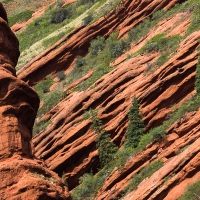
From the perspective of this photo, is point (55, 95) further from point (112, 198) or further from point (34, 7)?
point (34, 7)

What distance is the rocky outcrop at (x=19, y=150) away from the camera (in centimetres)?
1922

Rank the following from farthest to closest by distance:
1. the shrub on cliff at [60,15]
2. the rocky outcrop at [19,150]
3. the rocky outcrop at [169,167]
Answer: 1. the shrub on cliff at [60,15]
2. the rocky outcrop at [169,167]
3. the rocky outcrop at [19,150]

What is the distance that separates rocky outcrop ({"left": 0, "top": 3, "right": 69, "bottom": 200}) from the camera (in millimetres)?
19219

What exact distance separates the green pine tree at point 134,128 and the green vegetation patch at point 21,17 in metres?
60.9

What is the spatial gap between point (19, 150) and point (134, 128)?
1882 cm

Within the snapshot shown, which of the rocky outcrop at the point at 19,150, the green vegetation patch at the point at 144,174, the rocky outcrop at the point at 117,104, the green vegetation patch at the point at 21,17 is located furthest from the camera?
the green vegetation patch at the point at 21,17

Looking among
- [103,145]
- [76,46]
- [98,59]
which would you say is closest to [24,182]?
[103,145]

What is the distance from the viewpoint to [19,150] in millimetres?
20797

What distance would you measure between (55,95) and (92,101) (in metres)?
11.0

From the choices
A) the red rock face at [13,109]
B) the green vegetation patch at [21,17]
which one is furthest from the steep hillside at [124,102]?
the green vegetation patch at [21,17]

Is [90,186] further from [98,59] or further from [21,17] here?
[21,17]

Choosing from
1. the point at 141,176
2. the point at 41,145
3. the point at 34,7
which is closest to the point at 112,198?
the point at 141,176

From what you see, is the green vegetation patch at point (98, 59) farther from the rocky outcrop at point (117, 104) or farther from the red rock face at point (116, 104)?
the rocky outcrop at point (117, 104)

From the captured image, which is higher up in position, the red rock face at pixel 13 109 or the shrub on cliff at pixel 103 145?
the red rock face at pixel 13 109
